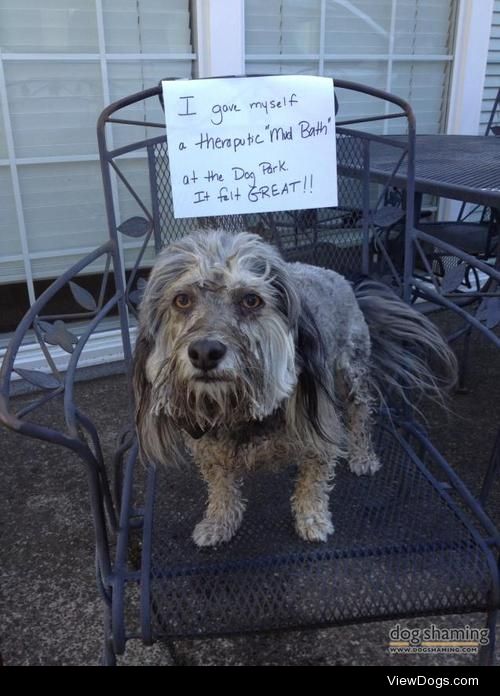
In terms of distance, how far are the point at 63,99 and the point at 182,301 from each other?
2.48m

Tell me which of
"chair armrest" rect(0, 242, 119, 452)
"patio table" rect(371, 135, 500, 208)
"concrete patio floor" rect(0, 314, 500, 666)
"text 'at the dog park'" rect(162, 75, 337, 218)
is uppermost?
"text 'at the dog park'" rect(162, 75, 337, 218)

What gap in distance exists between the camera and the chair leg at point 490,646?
1.59 meters

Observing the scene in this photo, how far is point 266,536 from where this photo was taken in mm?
1837

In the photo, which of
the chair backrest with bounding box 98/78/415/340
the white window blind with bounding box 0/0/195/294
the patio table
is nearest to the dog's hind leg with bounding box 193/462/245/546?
the chair backrest with bounding box 98/78/415/340

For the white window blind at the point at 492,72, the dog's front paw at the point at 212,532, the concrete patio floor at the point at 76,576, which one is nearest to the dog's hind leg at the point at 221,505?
the dog's front paw at the point at 212,532

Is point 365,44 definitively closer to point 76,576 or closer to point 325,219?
point 325,219

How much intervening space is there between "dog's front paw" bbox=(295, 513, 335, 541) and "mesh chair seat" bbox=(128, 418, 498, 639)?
0.02 metres

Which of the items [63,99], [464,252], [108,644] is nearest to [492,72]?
[464,252]

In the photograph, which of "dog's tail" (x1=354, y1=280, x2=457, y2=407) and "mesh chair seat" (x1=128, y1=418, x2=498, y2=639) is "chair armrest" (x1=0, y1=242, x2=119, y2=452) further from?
"dog's tail" (x1=354, y1=280, x2=457, y2=407)

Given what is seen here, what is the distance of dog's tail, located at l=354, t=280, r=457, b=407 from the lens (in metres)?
2.34

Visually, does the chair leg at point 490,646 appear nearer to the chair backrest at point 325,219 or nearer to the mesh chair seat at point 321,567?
the mesh chair seat at point 321,567
